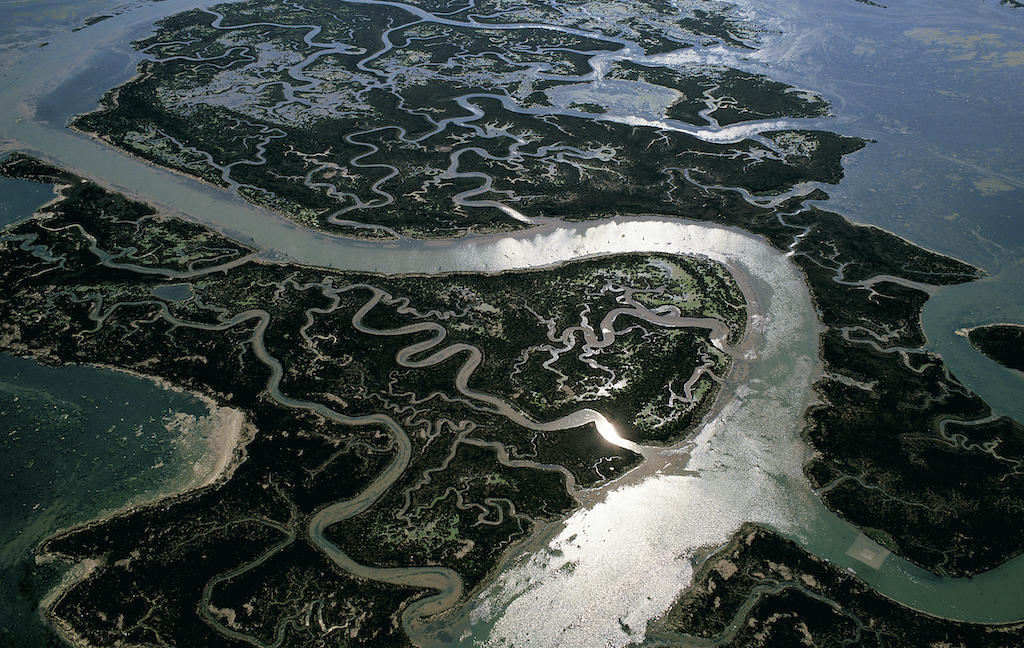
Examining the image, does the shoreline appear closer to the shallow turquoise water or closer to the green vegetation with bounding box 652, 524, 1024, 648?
the shallow turquoise water

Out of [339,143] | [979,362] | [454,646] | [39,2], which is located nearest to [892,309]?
[979,362]

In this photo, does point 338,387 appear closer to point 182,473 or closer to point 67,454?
point 182,473

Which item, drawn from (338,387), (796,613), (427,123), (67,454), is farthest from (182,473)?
(427,123)

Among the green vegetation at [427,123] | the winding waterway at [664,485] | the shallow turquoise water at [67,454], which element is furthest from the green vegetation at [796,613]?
the green vegetation at [427,123]

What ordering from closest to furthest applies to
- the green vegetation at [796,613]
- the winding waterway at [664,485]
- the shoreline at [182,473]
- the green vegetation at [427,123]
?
the green vegetation at [796,613], the shoreline at [182,473], the winding waterway at [664,485], the green vegetation at [427,123]

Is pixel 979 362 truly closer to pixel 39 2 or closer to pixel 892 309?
pixel 892 309

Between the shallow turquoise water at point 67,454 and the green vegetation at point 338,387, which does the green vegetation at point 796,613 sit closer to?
the green vegetation at point 338,387

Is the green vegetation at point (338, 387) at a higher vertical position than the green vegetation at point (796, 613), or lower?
higher

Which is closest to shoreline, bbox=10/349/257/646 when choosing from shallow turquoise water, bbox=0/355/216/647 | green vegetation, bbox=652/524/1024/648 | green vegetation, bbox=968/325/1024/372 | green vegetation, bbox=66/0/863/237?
shallow turquoise water, bbox=0/355/216/647
